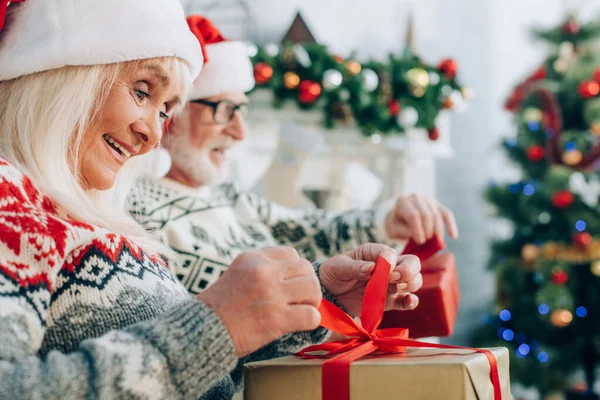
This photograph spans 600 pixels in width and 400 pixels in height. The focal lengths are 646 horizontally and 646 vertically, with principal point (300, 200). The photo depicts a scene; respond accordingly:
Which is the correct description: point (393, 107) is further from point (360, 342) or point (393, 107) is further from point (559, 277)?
point (360, 342)

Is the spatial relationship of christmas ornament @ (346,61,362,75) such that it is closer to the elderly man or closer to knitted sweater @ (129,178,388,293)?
the elderly man

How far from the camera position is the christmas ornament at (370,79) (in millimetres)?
2725

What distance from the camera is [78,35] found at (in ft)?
2.91

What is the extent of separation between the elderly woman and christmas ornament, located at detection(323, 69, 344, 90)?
1.67 meters

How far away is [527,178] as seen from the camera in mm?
3410

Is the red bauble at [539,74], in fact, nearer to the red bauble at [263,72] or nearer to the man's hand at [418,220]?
the red bauble at [263,72]

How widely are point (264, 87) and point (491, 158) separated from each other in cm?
214

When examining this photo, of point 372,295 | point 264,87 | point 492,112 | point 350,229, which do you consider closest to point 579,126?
point 492,112

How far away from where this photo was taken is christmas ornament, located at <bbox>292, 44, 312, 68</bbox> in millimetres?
2637

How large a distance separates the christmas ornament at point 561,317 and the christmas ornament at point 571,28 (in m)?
1.41

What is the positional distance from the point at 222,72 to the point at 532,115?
7.00ft

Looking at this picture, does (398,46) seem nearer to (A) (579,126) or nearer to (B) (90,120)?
(A) (579,126)

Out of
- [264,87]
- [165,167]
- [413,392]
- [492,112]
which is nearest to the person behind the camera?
[413,392]

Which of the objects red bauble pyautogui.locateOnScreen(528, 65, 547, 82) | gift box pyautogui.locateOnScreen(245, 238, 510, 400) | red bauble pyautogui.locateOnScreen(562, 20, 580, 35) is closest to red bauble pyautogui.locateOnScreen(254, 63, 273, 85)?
red bauble pyautogui.locateOnScreen(528, 65, 547, 82)
